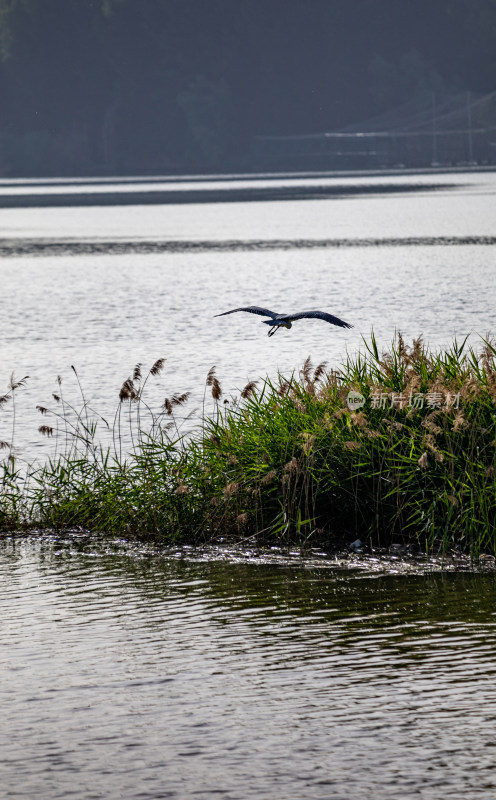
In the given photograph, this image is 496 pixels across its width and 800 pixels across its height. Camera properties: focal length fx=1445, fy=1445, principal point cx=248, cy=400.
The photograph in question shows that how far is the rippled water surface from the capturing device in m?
6.16

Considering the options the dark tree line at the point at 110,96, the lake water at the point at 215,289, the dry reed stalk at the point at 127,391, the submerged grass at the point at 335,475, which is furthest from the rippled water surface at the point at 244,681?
the dark tree line at the point at 110,96

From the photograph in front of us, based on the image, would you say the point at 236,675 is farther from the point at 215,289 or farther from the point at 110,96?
the point at 110,96

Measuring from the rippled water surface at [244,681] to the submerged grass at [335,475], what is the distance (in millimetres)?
581

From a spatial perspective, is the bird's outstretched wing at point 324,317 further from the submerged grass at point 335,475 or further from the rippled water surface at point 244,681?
the rippled water surface at point 244,681

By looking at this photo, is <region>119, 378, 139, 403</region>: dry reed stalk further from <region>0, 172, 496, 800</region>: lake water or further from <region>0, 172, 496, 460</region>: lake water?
<region>0, 172, 496, 460</region>: lake water

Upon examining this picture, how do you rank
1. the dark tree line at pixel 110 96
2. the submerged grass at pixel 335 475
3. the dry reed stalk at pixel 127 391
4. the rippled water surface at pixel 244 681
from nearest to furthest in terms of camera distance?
the rippled water surface at pixel 244 681, the submerged grass at pixel 335 475, the dry reed stalk at pixel 127 391, the dark tree line at pixel 110 96

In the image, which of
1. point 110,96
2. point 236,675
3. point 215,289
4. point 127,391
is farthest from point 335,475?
point 110,96

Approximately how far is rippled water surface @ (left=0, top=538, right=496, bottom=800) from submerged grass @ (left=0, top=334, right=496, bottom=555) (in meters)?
0.58

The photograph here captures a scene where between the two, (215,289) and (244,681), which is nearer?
(244,681)

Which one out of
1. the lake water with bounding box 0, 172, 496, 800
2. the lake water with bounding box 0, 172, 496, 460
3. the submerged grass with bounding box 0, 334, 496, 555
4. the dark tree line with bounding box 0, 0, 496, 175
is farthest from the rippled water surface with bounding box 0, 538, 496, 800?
the dark tree line with bounding box 0, 0, 496, 175

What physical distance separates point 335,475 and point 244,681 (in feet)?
10.5

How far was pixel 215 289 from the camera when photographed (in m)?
39.6

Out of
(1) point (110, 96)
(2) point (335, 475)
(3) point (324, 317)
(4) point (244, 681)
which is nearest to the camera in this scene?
(4) point (244, 681)

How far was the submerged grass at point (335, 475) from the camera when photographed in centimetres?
991
